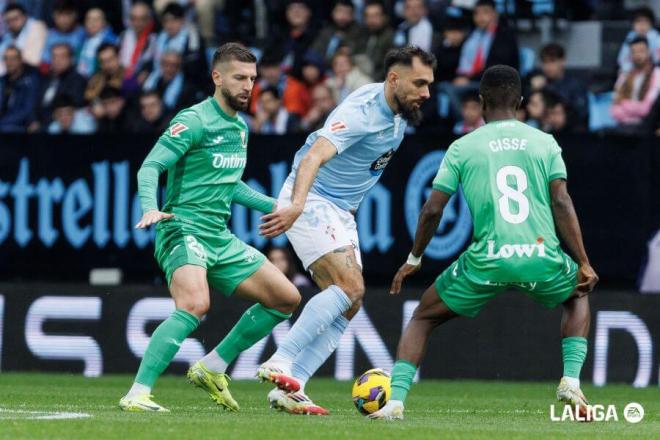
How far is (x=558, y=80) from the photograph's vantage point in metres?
16.3

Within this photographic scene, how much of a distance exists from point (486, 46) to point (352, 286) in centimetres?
717

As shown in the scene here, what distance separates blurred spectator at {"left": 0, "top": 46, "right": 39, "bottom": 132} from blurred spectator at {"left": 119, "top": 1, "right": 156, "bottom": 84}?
3.74ft

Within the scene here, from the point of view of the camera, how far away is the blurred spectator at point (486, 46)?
16484 millimetres

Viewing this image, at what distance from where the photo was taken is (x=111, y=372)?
49.3ft

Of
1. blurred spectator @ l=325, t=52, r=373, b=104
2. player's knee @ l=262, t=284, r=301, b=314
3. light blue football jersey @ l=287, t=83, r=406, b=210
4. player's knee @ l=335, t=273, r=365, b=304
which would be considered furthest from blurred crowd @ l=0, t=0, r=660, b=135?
player's knee @ l=335, t=273, r=365, b=304

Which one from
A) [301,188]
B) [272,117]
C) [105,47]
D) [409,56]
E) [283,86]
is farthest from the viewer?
[105,47]

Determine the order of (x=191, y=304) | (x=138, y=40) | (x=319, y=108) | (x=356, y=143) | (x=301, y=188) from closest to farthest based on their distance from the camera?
(x=301, y=188) → (x=191, y=304) → (x=356, y=143) → (x=319, y=108) → (x=138, y=40)

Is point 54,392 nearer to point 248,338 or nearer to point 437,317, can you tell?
point 248,338

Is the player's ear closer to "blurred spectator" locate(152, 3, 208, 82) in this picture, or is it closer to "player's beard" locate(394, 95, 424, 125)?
"player's beard" locate(394, 95, 424, 125)

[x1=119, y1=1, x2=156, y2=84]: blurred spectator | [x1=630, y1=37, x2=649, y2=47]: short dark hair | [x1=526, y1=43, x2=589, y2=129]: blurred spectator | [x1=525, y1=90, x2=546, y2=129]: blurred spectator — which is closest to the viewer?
[x1=525, y1=90, x2=546, y2=129]: blurred spectator

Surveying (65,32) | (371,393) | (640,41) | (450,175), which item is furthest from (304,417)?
(65,32)

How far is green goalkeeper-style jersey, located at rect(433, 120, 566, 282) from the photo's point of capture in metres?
9.10

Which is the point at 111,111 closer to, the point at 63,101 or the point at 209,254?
the point at 63,101

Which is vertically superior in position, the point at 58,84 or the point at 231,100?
the point at 231,100
